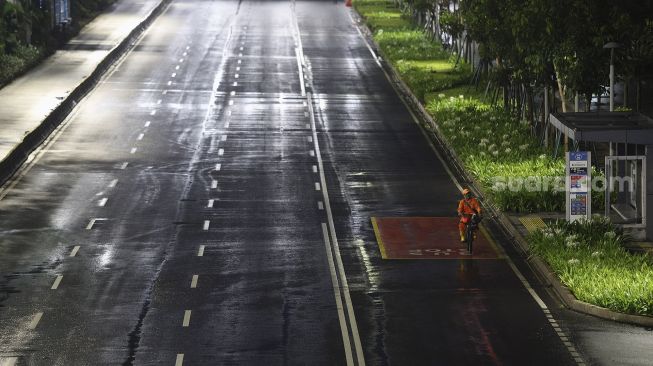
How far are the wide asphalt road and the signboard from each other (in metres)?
3.16

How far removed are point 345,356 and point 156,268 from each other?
9240 millimetres

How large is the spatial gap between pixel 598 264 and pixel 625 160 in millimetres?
7101

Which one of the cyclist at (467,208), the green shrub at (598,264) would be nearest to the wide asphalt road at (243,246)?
the green shrub at (598,264)

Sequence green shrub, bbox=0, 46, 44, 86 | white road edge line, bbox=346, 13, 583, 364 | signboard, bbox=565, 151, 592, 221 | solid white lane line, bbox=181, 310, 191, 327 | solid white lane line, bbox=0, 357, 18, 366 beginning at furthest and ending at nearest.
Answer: green shrub, bbox=0, 46, 44, 86, signboard, bbox=565, 151, 592, 221, white road edge line, bbox=346, 13, 583, 364, solid white lane line, bbox=181, 310, 191, 327, solid white lane line, bbox=0, 357, 18, 366

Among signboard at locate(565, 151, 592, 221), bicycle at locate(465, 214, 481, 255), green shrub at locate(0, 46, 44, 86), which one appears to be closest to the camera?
bicycle at locate(465, 214, 481, 255)

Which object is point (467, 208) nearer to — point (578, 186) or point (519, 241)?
point (519, 241)

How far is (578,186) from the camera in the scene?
3909 cm

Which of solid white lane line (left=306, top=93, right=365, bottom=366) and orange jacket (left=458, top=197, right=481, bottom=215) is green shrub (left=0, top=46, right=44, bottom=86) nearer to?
solid white lane line (left=306, top=93, right=365, bottom=366)

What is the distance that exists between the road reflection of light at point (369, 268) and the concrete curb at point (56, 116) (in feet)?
44.9

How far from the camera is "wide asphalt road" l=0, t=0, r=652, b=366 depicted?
94.6ft

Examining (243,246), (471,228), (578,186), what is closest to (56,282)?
(243,246)

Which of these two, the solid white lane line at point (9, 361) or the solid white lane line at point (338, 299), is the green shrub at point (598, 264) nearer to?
the solid white lane line at point (338, 299)

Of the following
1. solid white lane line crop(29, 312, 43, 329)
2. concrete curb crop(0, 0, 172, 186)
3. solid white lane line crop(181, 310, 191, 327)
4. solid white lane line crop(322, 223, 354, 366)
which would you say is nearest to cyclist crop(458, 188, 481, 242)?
solid white lane line crop(322, 223, 354, 366)

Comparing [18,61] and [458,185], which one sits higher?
[18,61]
